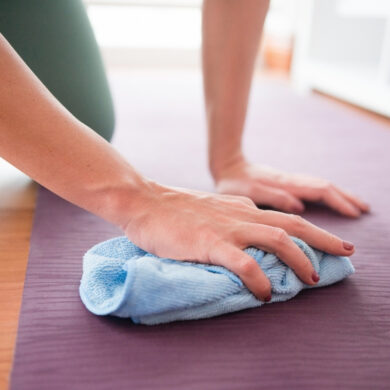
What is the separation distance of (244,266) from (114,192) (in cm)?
19

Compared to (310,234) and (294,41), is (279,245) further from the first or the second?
(294,41)

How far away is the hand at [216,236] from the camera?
19.7 inches

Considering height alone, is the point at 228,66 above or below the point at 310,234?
above

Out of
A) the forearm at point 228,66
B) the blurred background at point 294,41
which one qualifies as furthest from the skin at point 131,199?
the blurred background at point 294,41

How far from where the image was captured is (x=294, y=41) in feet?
8.81

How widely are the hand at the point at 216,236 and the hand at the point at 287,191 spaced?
0.23 m

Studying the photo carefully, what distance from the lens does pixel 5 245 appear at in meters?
0.67

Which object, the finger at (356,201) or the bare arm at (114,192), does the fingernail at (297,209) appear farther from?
the bare arm at (114,192)

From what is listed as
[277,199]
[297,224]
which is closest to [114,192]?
[297,224]

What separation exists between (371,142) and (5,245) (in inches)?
41.7

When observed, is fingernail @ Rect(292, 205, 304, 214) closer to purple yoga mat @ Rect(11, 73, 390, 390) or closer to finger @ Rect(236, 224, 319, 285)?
purple yoga mat @ Rect(11, 73, 390, 390)

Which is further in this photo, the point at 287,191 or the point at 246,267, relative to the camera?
the point at 287,191

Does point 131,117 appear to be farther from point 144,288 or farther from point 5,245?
point 144,288

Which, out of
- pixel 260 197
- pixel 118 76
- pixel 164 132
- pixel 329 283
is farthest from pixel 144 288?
pixel 118 76
